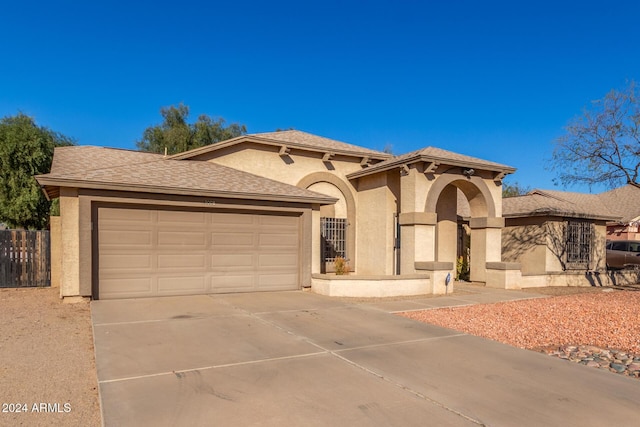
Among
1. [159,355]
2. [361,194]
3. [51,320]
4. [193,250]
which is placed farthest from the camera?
[361,194]

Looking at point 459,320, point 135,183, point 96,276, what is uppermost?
point 135,183

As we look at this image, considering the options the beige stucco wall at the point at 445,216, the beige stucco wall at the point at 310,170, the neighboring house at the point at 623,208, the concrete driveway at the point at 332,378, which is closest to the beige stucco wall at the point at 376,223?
the beige stucco wall at the point at 310,170

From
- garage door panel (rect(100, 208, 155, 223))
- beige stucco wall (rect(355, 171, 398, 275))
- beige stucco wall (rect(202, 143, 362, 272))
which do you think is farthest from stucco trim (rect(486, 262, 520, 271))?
garage door panel (rect(100, 208, 155, 223))

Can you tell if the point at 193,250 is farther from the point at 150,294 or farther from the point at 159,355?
the point at 159,355

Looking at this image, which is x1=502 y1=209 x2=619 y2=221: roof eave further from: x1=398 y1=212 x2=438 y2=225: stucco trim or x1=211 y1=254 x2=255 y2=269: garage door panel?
x1=211 y1=254 x2=255 y2=269: garage door panel

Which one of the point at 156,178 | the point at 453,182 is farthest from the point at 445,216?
the point at 156,178

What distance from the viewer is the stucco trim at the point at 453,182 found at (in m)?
13.1

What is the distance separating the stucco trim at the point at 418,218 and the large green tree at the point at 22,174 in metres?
21.3

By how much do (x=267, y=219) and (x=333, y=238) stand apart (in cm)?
443

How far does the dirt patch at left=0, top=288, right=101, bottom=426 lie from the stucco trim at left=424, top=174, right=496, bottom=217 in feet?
32.5

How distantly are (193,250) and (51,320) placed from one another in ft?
12.1

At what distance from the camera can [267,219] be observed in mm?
12219

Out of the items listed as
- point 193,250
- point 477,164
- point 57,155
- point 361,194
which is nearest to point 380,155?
point 361,194

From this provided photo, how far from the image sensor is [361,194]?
16.4 meters
